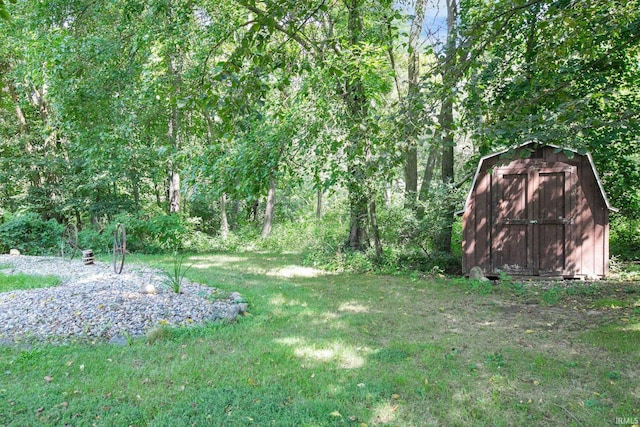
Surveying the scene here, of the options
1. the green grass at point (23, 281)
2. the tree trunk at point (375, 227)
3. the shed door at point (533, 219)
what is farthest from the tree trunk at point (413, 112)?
the green grass at point (23, 281)

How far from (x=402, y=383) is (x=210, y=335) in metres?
2.36

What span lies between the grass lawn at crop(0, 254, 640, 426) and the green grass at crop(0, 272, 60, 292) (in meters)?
3.30

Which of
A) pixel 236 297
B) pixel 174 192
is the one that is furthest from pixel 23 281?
pixel 174 192

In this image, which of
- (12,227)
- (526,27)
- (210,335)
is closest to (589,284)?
(526,27)

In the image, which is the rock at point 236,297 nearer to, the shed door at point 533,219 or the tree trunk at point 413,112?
the tree trunk at point 413,112

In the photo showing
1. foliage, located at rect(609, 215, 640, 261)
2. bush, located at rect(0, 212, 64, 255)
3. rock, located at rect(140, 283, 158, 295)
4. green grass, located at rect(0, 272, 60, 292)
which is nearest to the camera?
rock, located at rect(140, 283, 158, 295)

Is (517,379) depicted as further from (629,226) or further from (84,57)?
(84,57)

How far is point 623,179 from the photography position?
10.7 metres

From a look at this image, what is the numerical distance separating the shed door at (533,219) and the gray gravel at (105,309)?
5872mm

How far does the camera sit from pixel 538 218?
9.65 m

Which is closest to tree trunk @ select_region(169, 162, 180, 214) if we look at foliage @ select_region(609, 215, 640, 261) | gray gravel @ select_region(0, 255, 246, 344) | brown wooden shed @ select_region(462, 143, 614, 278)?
gray gravel @ select_region(0, 255, 246, 344)

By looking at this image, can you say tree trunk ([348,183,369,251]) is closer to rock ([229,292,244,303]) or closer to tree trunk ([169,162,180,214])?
rock ([229,292,244,303])

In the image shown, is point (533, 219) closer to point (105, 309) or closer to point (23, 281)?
point (105, 309)

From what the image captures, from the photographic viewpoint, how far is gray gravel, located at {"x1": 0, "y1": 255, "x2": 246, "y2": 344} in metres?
5.13
